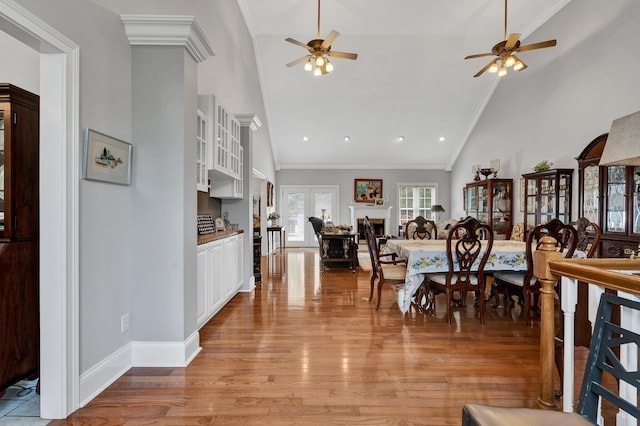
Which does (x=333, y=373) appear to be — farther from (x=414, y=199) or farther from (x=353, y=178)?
(x=414, y=199)

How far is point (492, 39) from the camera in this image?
6.39 meters

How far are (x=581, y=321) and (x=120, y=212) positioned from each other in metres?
2.96

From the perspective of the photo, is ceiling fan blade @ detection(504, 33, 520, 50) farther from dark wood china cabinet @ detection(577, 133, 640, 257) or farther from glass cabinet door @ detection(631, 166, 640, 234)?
glass cabinet door @ detection(631, 166, 640, 234)

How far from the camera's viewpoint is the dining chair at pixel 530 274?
2967 mm

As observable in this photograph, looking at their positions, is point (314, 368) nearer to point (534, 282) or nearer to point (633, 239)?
point (534, 282)

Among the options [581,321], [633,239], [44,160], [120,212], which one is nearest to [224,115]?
[120,212]

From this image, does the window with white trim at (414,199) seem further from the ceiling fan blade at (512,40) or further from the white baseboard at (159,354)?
the white baseboard at (159,354)

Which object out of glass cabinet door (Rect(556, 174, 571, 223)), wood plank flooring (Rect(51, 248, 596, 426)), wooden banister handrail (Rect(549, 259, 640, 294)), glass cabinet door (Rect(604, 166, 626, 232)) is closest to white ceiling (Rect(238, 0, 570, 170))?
glass cabinet door (Rect(556, 174, 571, 223))

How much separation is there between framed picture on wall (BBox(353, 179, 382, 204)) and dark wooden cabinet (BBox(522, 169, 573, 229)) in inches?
191

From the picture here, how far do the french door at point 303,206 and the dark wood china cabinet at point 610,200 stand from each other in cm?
673

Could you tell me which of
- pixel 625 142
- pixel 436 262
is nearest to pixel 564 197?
pixel 436 262

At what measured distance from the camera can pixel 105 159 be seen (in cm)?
215

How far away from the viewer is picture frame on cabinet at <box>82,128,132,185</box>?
2.00m

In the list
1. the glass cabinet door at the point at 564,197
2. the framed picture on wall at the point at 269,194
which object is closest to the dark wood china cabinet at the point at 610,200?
the glass cabinet door at the point at 564,197
